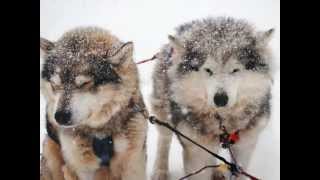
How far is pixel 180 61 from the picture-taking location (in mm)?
1536

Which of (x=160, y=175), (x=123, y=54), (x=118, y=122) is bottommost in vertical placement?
(x=160, y=175)

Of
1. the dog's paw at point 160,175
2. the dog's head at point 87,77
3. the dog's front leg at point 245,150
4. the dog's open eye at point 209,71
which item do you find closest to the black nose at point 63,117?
the dog's head at point 87,77

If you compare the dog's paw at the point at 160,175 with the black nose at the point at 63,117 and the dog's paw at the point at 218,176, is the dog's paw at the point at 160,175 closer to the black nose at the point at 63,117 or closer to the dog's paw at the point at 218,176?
the dog's paw at the point at 218,176

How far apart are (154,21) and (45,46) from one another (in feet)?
1.53

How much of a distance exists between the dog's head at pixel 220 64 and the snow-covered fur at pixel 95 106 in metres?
0.19

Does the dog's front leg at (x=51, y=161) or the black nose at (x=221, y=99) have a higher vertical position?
the black nose at (x=221, y=99)

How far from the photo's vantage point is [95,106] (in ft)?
5.06

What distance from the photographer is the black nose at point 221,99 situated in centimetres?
149

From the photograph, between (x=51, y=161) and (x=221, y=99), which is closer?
(x=221, y=99)

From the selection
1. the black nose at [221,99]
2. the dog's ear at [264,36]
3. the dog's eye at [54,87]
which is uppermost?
the dog's ear at [264,36]

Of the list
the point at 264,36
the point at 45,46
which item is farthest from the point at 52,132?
the point at 264,36

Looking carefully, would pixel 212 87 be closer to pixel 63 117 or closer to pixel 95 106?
pixel 95 106
